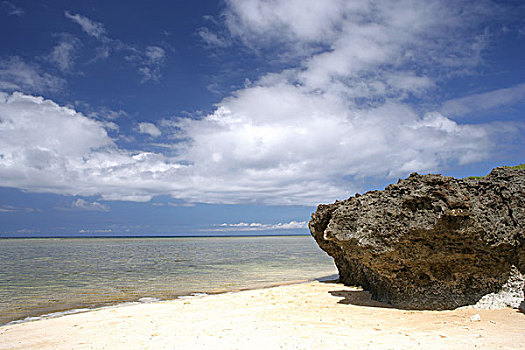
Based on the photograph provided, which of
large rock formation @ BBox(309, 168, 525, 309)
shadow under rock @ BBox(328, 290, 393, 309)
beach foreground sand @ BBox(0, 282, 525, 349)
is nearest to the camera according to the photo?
beach foreground sand @ BBox(0, 282, 525, 349)

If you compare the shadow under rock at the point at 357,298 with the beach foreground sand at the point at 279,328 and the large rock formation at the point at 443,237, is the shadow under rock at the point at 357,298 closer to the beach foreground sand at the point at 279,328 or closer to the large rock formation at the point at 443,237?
the beach foreground sand at the point at 279,328

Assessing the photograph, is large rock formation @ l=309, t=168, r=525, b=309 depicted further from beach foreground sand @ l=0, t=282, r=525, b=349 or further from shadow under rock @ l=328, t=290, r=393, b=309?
beach foreground sand @ l=0, t=282, r=525, b=349

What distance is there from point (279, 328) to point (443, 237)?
14.9 ft

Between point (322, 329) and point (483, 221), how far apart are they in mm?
4675

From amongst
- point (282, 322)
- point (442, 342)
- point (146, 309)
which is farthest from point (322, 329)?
point (146, 309)

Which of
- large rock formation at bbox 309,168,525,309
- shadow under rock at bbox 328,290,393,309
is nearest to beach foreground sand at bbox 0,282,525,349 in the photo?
shadow under rock at bbox 328,290,393,309

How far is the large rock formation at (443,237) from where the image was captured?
8188 mm

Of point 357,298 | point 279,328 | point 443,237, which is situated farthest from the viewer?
point 357,298

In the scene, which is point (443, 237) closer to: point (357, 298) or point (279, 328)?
point (357, 298)

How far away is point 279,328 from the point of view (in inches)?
288

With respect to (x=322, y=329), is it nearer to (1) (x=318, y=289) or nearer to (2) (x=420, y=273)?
(2) (x=420, y=273)

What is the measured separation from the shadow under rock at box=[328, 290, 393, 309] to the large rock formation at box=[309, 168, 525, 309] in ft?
1.89

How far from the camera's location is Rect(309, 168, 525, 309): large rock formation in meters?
8.19

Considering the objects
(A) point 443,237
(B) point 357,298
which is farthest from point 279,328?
(A) point 443,237
